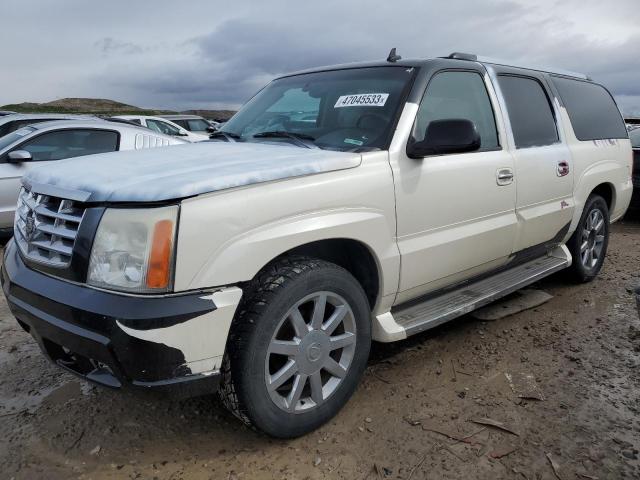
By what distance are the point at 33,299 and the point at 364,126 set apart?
1846 mm

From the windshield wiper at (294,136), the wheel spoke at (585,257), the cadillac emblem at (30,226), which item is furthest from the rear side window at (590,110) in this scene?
the cadillac emblem at (30,226)

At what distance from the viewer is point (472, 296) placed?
3.36 metres

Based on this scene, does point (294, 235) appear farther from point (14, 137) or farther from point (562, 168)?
point (14, 137)

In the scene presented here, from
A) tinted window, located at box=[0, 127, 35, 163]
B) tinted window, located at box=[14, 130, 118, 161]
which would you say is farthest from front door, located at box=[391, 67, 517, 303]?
tinted window, located at box=[0, 127, 35, 163]

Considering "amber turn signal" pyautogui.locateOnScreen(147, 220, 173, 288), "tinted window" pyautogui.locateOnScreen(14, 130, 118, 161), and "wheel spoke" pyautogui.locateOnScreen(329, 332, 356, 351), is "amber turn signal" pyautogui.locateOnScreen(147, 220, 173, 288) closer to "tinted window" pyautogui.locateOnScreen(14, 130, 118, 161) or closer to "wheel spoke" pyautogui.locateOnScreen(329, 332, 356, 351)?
"wheel spoke" pyautogui.locateOnScreen(329, 332, 356, 351)

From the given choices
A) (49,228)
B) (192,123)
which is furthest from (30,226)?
(192,123)

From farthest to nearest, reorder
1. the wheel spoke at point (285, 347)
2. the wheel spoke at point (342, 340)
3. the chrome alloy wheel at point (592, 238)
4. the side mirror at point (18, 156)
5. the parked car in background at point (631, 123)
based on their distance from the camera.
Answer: the parked car in background at point (631, 123)
the side mirror at point (18, 156)
the chrome alloy wheel at point (592, 238)
the wheel spoke at point (342, 340)
the wheel spoke at point (285, 347)

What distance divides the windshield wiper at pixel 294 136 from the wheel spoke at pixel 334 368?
1.14 m

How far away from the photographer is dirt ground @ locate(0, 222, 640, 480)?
2334mm

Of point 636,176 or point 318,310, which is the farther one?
point 636,176

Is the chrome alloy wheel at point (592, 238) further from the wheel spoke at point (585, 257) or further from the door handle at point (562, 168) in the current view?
the door handle at point (562, 168)

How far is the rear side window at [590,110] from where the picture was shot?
439cm

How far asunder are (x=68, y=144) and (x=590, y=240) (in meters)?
6.12

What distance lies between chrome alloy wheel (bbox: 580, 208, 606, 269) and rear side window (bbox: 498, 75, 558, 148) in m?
1.09
